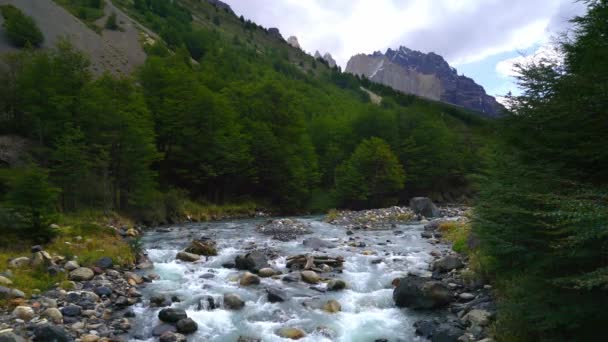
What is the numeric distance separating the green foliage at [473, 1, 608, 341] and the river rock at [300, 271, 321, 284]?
6.69 meters

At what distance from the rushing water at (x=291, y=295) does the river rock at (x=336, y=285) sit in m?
0.31

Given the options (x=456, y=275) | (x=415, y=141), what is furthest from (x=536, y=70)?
(x=415, y=141)

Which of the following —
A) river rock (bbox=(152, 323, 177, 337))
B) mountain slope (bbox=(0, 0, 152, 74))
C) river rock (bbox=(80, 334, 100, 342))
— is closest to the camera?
river rock (bbox=(80, 334, 100, 342))

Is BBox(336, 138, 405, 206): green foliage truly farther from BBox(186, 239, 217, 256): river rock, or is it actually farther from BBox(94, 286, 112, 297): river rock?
BBox(94, 286, 112, 297): river rock

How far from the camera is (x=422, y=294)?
12062mm

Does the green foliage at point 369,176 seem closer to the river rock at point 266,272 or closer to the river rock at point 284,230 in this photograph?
the river rock at point 284,230

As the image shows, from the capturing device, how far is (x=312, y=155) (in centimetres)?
5312

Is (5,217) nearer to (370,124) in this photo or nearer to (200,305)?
(200,305)

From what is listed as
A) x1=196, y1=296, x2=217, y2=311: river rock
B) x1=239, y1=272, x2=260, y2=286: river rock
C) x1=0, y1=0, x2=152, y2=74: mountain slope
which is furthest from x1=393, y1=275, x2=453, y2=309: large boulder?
x1=0, y1=0, x2=152, y2=74: mountain slope

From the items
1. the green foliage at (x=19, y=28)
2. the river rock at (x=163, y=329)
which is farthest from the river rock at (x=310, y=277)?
the green foliage at (x=19, y=28)

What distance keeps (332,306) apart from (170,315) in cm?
459

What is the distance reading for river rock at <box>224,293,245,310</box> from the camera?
12.3 meters

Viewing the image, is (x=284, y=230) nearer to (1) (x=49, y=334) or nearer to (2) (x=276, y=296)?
(2) (x=276, y=296)

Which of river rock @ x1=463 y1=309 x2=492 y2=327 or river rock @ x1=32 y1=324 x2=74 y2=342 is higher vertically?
river rock @ x1=463 y1=309 x2=492 y2=327
